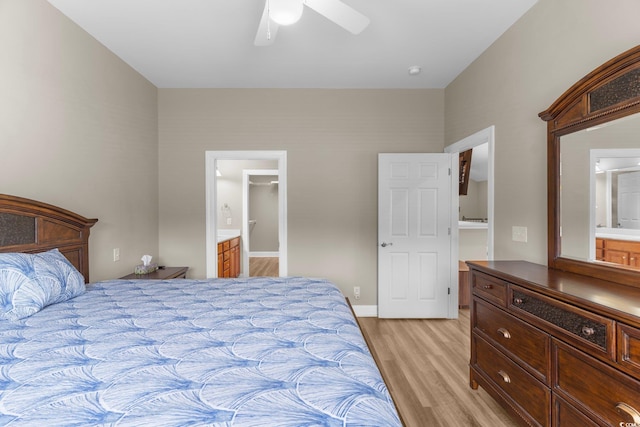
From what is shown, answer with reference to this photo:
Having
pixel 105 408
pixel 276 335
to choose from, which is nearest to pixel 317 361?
pixel 276 335

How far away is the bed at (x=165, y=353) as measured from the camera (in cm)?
83

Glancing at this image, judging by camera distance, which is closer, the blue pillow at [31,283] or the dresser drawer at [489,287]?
the blue pillow at [31,283]

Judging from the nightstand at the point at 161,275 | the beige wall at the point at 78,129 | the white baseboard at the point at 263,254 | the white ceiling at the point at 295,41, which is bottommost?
the white baseboard at the point at 263,254

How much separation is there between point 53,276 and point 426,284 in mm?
3475

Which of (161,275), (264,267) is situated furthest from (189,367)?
(264,267)

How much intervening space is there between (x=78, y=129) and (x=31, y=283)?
4.81 feet

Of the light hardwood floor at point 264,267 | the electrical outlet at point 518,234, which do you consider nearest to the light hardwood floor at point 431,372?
the electrical outlet at point 518,234

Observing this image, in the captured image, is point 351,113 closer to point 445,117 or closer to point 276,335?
point 445,117

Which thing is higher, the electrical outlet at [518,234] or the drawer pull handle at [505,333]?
the electrical outlet at [518,234]

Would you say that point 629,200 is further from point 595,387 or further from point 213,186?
point 213,186

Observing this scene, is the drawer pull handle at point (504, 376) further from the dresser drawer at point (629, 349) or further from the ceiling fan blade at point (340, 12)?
→ the ceiling fan blade at point (340, 12)

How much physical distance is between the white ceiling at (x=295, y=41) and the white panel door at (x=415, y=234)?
3.45ft

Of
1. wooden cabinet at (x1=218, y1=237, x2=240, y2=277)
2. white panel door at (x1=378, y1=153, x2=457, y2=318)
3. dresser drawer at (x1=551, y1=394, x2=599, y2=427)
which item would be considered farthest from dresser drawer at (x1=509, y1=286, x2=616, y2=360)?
wooden cabinet at (x1=218, y1=237, x2=240, y2=277)

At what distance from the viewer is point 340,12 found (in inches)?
68.5
